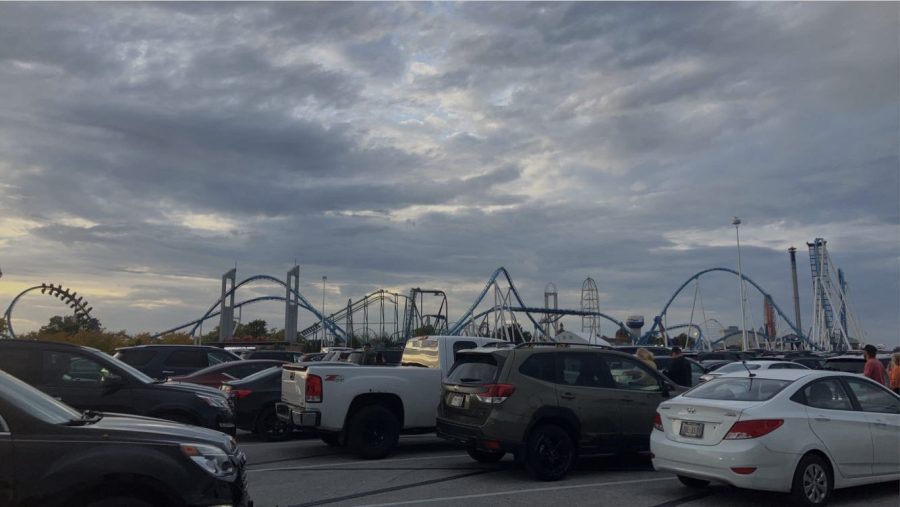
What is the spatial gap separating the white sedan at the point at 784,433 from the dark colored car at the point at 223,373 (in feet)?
32.1

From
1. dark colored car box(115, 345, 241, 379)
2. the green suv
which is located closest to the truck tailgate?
the green suv

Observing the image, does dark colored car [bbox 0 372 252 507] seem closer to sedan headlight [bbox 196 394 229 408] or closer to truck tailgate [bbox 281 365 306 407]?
sedan headlight [bbox 196 394 229 408]

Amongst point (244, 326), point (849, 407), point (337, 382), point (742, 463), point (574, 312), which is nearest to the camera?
point (742, 463)

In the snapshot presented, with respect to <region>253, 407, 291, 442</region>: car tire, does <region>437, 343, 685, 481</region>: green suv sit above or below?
above

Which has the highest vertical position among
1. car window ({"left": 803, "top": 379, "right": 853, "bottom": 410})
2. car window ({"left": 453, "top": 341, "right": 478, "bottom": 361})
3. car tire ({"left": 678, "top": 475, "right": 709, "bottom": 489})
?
car window ({"left": 453, "top": 341, "right": 478, "bottom": 361})

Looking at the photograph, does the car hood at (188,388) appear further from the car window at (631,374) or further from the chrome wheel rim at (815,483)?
the chrome wheel rim at (815,483)

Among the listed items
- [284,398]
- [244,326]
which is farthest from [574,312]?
[284,398]

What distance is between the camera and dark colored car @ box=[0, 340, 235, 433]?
33.3ft

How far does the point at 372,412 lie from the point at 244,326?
321 ft

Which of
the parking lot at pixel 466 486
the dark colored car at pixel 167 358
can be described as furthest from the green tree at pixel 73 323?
the parking lot at pixel 466 486

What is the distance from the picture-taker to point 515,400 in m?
9.95

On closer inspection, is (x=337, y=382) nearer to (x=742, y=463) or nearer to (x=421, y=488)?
(x=421, y=488)

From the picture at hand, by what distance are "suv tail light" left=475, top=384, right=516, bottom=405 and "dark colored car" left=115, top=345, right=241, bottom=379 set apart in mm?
9040

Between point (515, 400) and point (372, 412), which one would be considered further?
point (372, 412)
